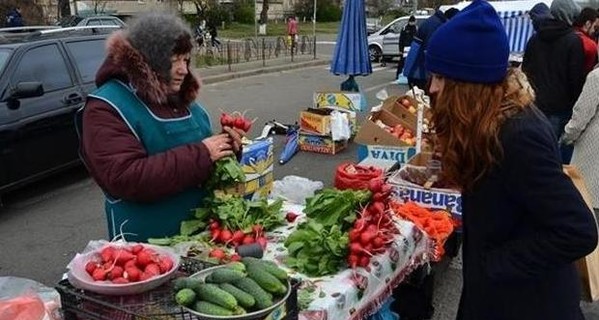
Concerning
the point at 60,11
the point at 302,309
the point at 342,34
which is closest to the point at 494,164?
the point at 302,309

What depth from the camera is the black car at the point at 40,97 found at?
229 inches

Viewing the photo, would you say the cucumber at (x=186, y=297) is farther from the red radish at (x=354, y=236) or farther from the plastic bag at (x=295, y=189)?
the plastic bag at (x=295, y=189)

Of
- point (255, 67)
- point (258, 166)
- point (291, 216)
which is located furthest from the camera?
point (255, 67)

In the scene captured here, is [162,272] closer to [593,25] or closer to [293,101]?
[593,25]

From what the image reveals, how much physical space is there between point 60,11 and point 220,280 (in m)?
25.6

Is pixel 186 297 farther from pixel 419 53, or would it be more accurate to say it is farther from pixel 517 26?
pixel 517 26

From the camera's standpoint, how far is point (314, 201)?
9.46 ft

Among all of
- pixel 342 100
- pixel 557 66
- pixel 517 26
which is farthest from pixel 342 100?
pixel 517 26

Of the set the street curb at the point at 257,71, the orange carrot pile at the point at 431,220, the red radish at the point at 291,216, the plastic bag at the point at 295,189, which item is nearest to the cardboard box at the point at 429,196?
the orange carrot pile at the point at 431,220

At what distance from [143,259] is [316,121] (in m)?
6.40

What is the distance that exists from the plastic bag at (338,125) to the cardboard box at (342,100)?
376mm

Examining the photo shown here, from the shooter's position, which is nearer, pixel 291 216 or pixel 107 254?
pixel 107 254

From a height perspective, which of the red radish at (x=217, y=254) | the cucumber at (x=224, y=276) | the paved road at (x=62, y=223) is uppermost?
the cucumber at (x=224, y=276)

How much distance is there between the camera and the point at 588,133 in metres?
4.51
